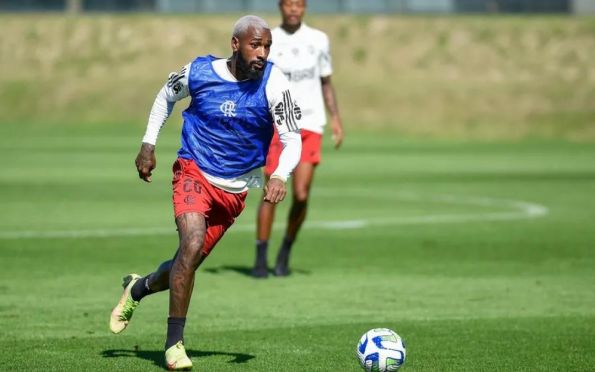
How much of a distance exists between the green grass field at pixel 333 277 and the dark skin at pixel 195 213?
1.66ft

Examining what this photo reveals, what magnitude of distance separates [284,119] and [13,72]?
57.8 meters

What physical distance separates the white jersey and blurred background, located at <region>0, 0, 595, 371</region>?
1703mm

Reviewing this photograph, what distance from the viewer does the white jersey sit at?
1409cm

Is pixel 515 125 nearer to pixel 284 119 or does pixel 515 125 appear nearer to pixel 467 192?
pixel 467 192

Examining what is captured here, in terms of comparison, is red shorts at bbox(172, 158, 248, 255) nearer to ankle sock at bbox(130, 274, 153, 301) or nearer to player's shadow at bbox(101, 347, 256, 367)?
ankle sock at bbox(130, 274, 153, 301)

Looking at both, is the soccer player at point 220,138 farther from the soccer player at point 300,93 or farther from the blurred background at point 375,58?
the blurred background at point 375,58

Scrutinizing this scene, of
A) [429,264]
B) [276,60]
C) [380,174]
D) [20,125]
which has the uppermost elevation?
[276,60]

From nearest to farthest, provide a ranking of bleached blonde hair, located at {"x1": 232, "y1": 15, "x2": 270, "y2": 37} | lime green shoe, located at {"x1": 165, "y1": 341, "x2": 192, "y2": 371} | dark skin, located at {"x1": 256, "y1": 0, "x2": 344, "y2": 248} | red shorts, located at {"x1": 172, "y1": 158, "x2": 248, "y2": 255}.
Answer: lime green shoe, located at {"x1": 165, "y1": 341, "x2": 192, "y2": 371}
bleached blonde hair, located at {"x1": 232, "y1": 15, "x2": 270, "y2": 37}
red shorts, located at {"x1": 172, "y1": 158, "x2": 248, "y2": 255}
dark skin, located at {"x1": 256, "y1": 0, "x2": 344, "y2": 248}

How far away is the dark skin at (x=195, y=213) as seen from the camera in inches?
341

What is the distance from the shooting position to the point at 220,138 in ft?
29.7

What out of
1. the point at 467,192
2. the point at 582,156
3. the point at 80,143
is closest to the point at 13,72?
the point at 80,143

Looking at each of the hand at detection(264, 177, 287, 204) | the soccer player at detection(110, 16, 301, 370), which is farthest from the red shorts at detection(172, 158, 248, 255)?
the hand at detection(264, 177, 287, 204)

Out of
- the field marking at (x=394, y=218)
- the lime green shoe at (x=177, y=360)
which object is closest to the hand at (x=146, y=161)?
the lime green shoe at (x=177, y=360)

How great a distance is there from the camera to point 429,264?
582 inches
